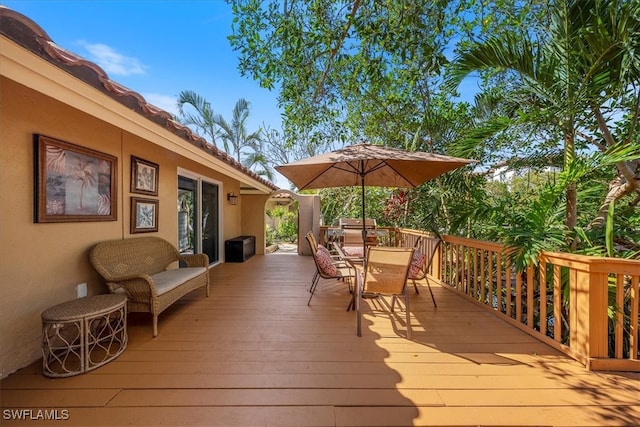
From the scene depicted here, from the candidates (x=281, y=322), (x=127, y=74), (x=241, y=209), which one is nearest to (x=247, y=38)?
(x=281, y=322)

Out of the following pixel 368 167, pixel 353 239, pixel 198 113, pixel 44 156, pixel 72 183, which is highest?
pixel 198 113

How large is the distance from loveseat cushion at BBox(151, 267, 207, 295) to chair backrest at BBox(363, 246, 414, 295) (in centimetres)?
229

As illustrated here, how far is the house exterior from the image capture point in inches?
67.2

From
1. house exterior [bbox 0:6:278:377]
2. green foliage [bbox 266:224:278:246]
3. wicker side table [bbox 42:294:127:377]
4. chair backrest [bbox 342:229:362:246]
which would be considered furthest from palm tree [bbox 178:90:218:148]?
wicker side table [bbox 42:294:127:377]

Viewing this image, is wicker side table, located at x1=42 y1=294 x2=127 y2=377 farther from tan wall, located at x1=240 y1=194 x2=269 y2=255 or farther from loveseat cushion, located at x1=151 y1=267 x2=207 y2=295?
tan wall, located at x1=240 y1=194 x2=269 y2=255

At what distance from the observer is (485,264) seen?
3.86m

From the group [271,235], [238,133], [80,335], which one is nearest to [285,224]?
[271,235]

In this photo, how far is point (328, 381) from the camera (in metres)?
2.04

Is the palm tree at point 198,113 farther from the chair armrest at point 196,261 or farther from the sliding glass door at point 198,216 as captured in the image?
the chair armrest at point 196,261

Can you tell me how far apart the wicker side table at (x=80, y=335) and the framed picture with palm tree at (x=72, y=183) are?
0.88 m

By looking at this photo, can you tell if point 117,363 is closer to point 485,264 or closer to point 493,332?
point 493,332

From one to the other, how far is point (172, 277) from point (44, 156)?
1.79 m

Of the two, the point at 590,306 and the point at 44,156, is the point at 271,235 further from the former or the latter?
the point at 590,306

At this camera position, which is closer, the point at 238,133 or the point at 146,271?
the point at 146,271
